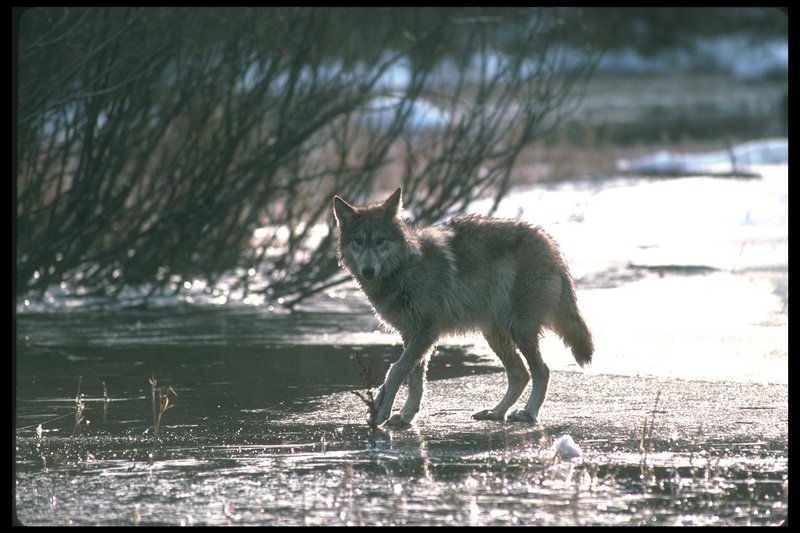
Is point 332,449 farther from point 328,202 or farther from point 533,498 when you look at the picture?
point 328,202

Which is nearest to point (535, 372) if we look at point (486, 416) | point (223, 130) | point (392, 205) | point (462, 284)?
point (486, 416)

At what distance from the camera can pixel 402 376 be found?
27.0 feet

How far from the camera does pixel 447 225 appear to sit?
8969mm

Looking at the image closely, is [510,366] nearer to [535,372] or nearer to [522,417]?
[535,372]

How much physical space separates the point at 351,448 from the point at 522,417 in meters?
1.35

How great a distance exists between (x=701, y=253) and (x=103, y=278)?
6804 mm

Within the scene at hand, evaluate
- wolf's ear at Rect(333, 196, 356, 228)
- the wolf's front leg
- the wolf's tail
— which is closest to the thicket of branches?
wolf's ear at Rect(333, 196, 356, 228)

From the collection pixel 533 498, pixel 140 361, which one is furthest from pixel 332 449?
pixel 140 361

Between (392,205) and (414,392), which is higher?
(392,205)

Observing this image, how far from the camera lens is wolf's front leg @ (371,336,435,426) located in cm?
814

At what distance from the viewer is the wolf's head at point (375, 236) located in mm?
8391

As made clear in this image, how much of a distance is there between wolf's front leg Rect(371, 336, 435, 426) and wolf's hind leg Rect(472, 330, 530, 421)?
0.51 meters

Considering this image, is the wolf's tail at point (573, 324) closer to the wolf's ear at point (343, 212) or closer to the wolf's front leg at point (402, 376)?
the wolf's front leg at point (402, 376)

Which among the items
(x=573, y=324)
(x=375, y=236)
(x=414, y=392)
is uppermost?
(x=375, y=236)
